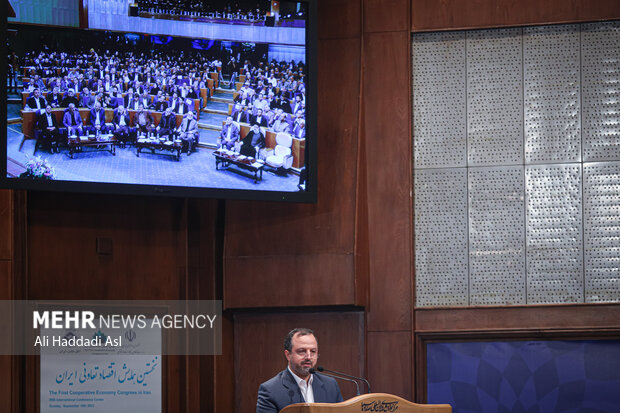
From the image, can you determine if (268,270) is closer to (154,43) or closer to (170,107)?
(170,107)

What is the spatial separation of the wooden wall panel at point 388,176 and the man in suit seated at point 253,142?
0.85 metres

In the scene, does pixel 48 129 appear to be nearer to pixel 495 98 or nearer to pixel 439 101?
pixel 439 101

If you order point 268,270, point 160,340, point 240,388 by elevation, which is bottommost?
point 240,388

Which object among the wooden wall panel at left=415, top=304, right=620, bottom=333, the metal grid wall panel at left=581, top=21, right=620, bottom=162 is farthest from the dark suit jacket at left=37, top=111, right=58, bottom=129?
the metal grid wall panel at left=581, top=21, right=620, bottom=162

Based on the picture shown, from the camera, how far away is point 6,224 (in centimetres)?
543

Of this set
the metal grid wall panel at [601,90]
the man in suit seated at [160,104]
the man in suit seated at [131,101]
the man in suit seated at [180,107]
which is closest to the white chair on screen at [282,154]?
the man in suit seated at [180,107]

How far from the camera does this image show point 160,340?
19.3ft

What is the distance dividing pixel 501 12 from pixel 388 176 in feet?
4.85

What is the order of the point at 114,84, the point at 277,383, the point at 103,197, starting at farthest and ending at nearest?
1. the point at 103,197
2. the point at 114,84
3. the point at 277,383

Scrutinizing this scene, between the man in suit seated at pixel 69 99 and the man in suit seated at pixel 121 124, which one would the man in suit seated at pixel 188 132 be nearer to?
the man in suit seated at pixel 121 124

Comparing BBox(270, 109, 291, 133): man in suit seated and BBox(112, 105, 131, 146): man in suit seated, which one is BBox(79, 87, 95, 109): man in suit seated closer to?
BBox(112, 105, 131, 146): man in suit seated

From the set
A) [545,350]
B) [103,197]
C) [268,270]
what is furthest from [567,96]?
[103,197]

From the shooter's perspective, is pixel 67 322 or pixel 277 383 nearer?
pixel 277 383

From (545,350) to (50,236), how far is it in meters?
3.56
